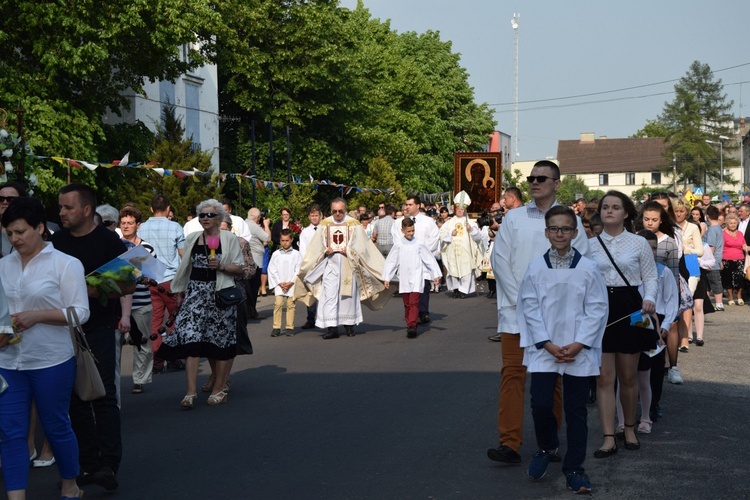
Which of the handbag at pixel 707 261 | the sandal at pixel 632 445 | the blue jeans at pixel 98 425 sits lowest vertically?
the sandal at pixel 632 445

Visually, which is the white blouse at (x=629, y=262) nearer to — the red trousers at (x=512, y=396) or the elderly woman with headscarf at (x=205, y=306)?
the red trousers at (x=512, y=396)

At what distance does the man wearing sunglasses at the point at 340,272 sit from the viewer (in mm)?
16094

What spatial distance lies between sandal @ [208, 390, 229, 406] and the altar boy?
3974mm

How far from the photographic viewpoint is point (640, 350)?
792 centimetres

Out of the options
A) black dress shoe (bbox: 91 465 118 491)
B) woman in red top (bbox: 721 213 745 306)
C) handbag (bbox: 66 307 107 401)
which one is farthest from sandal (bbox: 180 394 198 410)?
woman in red top (bbox: 721 213 745 306)

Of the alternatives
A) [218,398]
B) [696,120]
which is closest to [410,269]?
[218,398]

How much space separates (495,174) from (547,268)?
24662 mm

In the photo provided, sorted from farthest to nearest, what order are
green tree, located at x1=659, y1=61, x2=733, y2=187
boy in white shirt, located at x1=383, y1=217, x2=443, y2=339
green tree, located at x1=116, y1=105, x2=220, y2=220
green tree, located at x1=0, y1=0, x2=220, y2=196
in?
green tree, located at x1=659, y1=61, x2=733, y2=187 → green tree, located at x1=116, y1=105, x2=220, y2=220 → green tree, located at x1=0, y1=0, x2=220, y2=196 → boy in white shirt, located at x1=383, y1=217, x2=443, y2=339

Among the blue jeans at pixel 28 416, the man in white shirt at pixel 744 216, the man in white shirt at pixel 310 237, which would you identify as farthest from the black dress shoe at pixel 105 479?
the man in white shirt at pixel 744 216

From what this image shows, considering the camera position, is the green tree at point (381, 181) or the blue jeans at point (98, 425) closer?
the blue jeans at point (98, 425)

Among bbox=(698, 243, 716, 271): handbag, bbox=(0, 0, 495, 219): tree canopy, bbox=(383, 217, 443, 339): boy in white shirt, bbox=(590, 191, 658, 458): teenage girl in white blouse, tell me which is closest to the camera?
bbox=(590, 191, 658, 458): teenage girl in white blouse

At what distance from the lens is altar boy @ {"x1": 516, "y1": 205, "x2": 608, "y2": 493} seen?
6.74 metres

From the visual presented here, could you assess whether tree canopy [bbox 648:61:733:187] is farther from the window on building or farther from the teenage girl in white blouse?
the teenage girl in white blouse

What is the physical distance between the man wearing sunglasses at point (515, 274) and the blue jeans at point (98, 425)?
234 centimetres
